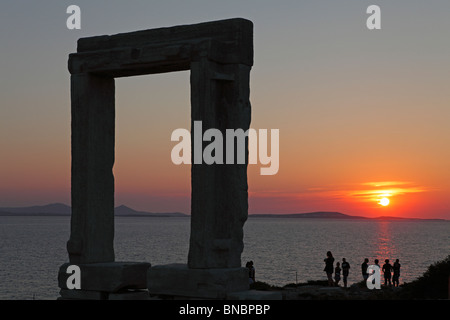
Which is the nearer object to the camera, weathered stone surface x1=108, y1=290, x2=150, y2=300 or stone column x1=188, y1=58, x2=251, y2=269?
stone column x1=188, y1=58, x2=251, y2=269

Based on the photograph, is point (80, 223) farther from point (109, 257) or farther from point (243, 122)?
point (243, 122)

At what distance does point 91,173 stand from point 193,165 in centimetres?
216

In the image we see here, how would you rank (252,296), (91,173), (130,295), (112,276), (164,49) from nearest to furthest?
1. (252,296)
2. (164,49)
3. (112,276)
4. (130,295)
5. (91,173)

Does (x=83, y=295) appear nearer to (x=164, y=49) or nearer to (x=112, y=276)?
(x=112, y=276)

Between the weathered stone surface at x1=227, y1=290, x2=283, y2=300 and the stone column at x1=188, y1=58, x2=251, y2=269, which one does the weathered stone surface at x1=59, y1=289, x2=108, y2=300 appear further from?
the weathered stone surface at x1=227, y1=290, x2=283, y2=300

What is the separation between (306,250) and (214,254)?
87133 millimetres

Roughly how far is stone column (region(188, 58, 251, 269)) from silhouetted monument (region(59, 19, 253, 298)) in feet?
0.05

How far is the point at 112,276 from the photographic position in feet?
44.4

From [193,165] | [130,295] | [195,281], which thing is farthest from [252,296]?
[130,295]

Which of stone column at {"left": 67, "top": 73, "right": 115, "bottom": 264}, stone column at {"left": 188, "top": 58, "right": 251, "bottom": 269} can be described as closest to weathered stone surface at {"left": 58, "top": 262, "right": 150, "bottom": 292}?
stone column at {"left": 67, "top": 73, "right": 115, "bottom": 264}

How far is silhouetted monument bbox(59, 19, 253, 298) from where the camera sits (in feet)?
41.9

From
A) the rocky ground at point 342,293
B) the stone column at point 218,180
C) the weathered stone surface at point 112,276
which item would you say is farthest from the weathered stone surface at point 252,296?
the rocky ground at point 342,293
